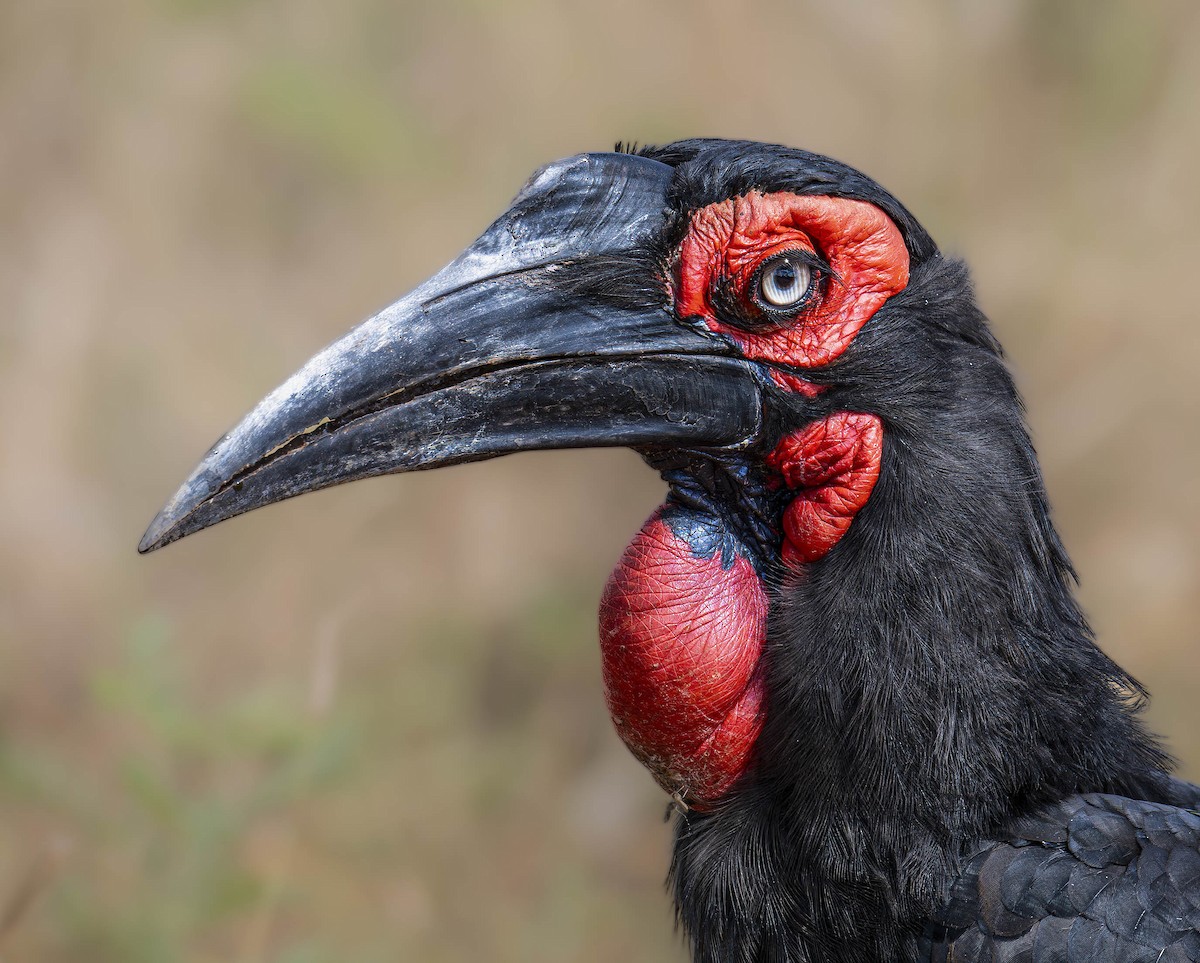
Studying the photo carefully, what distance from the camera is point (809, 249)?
2.45m

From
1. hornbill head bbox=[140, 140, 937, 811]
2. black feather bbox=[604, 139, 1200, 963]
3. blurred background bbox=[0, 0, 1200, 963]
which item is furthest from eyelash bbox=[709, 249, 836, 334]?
blurred background bbox=[0, 0, 1200, 963]

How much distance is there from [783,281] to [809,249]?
8 cm

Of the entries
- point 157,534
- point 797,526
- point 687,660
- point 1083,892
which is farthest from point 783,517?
point 157,534

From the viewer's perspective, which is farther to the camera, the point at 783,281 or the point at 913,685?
the point at 783,281

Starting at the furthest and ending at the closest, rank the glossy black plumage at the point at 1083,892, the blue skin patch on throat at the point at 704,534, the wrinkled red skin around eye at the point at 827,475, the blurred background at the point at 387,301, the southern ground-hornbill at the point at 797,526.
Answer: the blurred background at the point at 387,301
the blue skin patch on throat at the point at 704,534
the wrinkled red skin around eye at the point at 827,475
the southern ground-hornbill at the point at 797,526
the glossy black plumage at the point at 1083,892

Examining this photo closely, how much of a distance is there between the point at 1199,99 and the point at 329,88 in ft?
14.0

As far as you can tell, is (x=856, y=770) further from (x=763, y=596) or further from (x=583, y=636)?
(x=583, y=636)

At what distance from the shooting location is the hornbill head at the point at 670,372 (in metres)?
2.38

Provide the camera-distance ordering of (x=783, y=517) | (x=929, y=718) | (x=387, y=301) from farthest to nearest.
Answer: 1. (x=387, y=301)
2. (x=783, y=517)
3. (x=929, y=718)

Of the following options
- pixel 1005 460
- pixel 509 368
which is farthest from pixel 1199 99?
pixel 509 368

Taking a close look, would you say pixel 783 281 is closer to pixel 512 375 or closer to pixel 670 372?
pixel 670 372

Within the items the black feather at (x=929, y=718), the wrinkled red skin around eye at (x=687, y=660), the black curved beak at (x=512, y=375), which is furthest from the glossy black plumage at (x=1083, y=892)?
the black curved beak at (x=512, y=375)

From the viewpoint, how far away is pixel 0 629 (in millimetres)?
5312

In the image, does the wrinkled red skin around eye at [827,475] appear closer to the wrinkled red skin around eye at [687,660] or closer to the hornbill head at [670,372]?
the hornbill head at [670,372]
